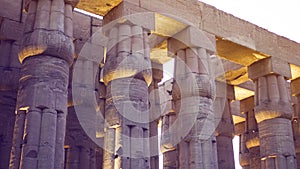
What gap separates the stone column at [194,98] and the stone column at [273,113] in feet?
8.41

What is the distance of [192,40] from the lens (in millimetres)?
12359

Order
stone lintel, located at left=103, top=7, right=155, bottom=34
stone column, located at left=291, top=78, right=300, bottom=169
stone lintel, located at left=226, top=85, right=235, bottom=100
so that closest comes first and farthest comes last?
stone lintel, located at left=103, top=7, right=155, bottom=34 → stone column, located at left=291, top=78, right=300, bottom=169 → stone lintel, located at left=226, top=85, right=235, bottom=100

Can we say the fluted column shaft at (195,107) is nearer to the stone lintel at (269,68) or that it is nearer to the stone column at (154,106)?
the stone lintel at (269,68)

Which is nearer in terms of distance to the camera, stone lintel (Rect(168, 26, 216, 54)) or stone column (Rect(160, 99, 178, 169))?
stone lintel (Rect(168, 26, 216, 54))

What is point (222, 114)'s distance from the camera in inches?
660

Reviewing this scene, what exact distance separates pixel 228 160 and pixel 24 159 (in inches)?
374

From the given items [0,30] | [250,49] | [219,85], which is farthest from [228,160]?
[0,30]

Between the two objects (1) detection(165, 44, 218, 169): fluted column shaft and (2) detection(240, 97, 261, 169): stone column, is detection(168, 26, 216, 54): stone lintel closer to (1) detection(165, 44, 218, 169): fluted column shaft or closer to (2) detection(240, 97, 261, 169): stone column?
(1) detection(165, 44, 218, 169): fluted column shaft

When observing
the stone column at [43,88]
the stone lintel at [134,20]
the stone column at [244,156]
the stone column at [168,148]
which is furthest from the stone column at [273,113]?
the stone column at [43,88]

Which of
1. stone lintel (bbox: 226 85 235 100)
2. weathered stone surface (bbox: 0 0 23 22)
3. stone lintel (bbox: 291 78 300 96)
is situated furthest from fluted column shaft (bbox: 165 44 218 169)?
stone lintel (bbox: 291 78 300 96)

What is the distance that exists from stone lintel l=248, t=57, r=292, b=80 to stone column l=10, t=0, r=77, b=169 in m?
7.01

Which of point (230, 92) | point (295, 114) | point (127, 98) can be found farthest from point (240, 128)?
point (127, 98)

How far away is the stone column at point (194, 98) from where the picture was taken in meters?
11.3

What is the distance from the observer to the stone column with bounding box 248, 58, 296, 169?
1323 centimetres
